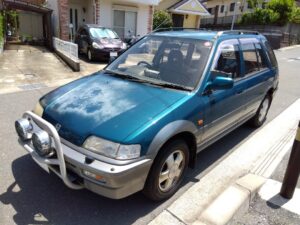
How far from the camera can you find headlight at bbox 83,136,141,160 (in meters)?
2.26

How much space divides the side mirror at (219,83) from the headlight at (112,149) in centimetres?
126

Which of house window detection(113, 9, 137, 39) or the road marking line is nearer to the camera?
the road marking line

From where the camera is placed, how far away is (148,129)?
238 centimetres

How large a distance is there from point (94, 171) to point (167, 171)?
84 cm

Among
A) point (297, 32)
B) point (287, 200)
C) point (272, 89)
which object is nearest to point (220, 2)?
point (297, 32)

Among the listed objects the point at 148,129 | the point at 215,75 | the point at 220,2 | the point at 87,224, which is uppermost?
the point at 220,2

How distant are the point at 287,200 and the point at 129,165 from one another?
6.28 feet

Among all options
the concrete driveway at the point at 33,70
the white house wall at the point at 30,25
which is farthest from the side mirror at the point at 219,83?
the white house wall at the point at 30,25

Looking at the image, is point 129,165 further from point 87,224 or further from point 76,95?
point 76,95

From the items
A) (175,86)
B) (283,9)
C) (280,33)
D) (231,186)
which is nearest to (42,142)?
(175,86)

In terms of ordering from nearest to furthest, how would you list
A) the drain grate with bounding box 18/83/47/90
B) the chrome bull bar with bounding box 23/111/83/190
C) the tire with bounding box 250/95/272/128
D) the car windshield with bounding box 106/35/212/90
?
the chrome bull bar with bounding box 23/111/83/190
the car windshield with bounding box 106/35/212/90
the tire with bounding box 250/95/272/128
the drain grate with bounding box 18/83/47/90

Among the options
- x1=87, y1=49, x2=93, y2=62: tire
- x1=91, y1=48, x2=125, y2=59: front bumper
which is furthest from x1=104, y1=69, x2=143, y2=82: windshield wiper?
x1=87, y1=49, x2=93, y2=62: tire

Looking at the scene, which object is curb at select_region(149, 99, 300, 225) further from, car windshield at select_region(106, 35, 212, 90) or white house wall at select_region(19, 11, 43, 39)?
white house wall at select_region(19, 11, 43, 39)

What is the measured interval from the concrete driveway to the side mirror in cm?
551
